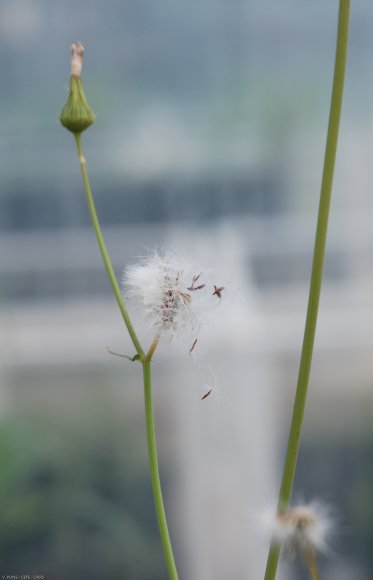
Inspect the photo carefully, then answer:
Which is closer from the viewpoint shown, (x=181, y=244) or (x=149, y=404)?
(x=149, y=404)

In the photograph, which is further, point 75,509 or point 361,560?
point 361,560

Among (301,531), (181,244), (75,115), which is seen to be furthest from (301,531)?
(181,244)

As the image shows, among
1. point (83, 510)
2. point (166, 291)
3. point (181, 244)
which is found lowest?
point (83, 510)

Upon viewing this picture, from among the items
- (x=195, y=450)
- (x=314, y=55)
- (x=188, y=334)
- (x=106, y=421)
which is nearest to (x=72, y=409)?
(x=106, y=421)

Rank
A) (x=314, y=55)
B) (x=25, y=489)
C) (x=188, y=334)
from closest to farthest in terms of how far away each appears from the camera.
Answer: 1. (x=188, y=334)
2. (x=25, y=489)
3. (x=314, y=55)

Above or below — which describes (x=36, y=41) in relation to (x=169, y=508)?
above

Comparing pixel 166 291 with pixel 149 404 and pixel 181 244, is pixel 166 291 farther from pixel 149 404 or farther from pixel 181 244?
pixel 181 244

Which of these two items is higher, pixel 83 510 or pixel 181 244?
pixel 181 244

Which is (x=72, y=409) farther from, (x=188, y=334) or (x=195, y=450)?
(x=188, y=334)
